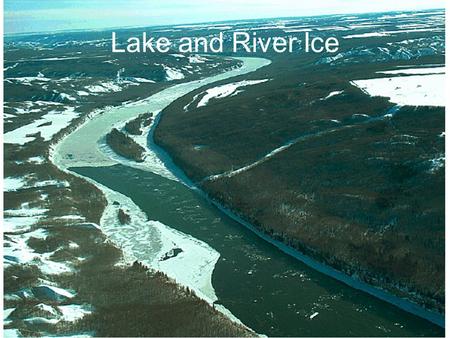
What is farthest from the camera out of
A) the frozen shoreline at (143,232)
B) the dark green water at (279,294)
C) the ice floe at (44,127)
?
the ice floe at (44,127)

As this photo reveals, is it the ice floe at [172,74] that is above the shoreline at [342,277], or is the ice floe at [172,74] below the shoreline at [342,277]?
above

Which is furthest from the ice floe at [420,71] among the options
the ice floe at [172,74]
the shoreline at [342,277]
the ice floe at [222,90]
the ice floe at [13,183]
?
the ice floe at [13,183]

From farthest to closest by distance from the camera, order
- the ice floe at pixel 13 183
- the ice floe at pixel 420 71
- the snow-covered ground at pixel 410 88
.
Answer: the ice floe at pixel 420 71, the snow-covered ground at pixel 410 88, the ice floe at pixel 13 183

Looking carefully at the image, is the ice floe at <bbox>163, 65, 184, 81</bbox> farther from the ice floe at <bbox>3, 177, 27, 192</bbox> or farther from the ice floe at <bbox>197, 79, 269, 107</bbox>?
the ice floe at <bbox>3, 177, 27, 192</bbox>

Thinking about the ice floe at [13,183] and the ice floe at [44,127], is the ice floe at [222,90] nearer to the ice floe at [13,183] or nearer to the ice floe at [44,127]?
the ice floe at [44,127]

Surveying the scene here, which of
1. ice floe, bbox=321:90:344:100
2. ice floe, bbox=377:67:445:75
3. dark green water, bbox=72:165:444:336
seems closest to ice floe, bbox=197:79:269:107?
ice floe, bbox=321:90:344:100

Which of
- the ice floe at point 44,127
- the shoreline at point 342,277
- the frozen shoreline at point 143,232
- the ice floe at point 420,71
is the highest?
the ice floe at point 420,71

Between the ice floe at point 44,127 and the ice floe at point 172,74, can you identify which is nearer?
the ice floe at point 44,127
